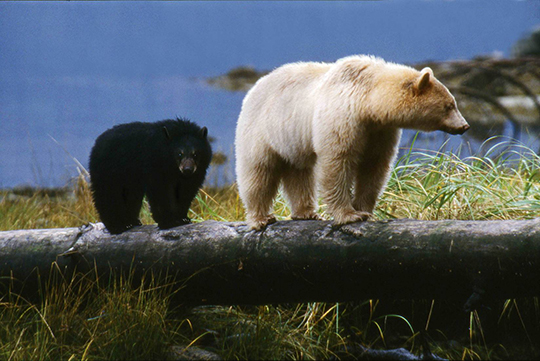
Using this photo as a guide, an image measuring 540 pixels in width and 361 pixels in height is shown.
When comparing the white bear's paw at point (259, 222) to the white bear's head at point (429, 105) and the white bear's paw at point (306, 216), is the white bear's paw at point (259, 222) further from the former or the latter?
the white bear's head at point (429, 105)

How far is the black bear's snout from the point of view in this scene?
3.62 meters

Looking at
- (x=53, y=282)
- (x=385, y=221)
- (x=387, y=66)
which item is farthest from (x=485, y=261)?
(x=53, y=282)

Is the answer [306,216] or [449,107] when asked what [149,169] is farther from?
[449,107]

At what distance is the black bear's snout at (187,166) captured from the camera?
362 centimetres

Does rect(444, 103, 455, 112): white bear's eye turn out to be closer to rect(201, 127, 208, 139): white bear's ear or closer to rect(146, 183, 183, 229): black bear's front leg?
rect(201, 127, 208, 139): white bear's ear

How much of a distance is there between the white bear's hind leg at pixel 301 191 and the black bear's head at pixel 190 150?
2.02 feet

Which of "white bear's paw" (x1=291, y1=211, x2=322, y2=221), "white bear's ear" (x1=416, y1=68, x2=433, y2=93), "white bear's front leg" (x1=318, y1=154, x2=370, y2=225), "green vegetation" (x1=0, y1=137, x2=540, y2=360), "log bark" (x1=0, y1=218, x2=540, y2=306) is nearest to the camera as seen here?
"log bark" (x1=0, y1=218, x2=540, y2=306)

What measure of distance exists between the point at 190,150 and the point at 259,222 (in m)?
0.62

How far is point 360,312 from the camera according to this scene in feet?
14.5

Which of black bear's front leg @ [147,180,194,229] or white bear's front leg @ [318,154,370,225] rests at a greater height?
white bear's front leg @ [318,154,370,225]

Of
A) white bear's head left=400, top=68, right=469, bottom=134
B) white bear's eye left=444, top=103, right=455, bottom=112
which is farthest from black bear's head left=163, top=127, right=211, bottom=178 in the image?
white bear's eye left=444, top=103, right=455, bottom=112

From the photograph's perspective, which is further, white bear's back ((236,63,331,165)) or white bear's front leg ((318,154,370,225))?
white bear's back ((236,63,331,165))

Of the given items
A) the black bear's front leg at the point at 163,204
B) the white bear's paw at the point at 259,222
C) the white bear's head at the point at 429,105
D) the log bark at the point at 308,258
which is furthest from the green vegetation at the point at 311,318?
the white bear's head at the point at 429,105

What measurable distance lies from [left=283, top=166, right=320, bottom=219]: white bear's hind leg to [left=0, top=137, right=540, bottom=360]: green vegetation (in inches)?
26.9
